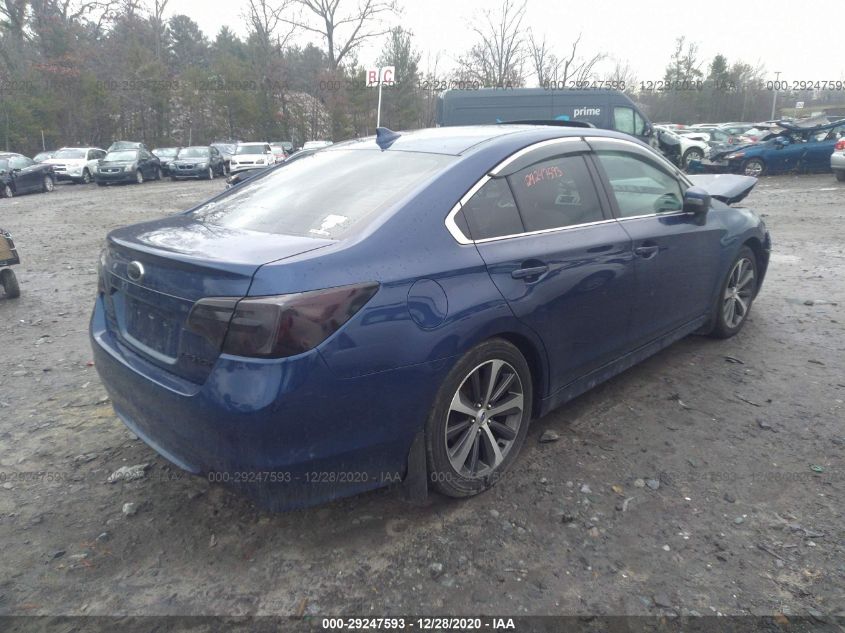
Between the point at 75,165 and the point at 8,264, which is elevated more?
the point at 75,165

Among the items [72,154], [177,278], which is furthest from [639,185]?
[72,154]

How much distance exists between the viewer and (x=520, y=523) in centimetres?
282

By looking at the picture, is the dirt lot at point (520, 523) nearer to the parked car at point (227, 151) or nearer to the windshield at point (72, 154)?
the windshield at point (72, 154)

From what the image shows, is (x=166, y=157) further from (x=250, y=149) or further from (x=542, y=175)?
(x=542, y=175)

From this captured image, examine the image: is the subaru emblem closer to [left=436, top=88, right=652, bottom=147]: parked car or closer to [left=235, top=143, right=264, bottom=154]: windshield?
[left=436, top=88, right=652, bottom=147]: parked car

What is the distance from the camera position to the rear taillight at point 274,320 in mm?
2201

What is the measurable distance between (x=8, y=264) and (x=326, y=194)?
16.8 ft

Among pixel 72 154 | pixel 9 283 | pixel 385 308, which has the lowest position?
pixel 9 283

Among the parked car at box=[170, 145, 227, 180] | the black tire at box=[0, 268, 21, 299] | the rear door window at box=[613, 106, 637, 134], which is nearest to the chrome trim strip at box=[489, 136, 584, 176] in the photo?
the black tire at box=[0, 268, 21, 299]

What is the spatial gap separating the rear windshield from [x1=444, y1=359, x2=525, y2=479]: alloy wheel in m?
0.89

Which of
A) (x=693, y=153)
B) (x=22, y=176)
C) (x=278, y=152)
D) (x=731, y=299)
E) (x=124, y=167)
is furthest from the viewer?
(x=278, y=152)

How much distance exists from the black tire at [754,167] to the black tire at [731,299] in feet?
52.8

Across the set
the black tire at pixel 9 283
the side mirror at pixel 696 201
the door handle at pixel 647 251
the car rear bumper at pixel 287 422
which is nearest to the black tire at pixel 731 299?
the side mirror at pixel 696 201

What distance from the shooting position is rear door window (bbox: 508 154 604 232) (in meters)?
3.15
